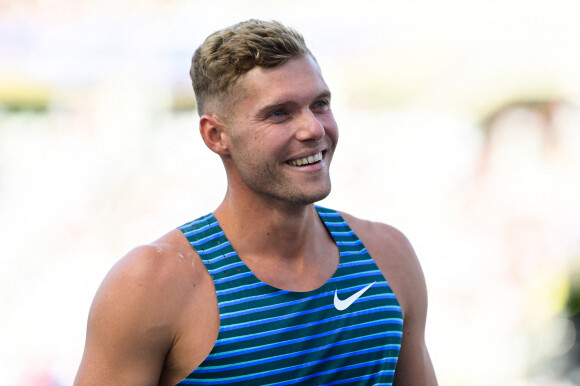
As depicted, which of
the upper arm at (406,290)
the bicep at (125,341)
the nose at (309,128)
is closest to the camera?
the bicep at (125,341)

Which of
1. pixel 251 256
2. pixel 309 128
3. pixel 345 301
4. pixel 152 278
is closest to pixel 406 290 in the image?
pixel 345 301

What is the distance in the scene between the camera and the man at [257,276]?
77.8 inches

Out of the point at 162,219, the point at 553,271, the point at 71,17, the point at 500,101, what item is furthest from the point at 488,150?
the point at 71,17

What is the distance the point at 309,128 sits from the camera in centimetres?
206

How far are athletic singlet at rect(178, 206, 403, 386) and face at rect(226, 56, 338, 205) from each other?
21 cm

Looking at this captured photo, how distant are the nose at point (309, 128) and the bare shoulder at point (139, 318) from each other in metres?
0.41

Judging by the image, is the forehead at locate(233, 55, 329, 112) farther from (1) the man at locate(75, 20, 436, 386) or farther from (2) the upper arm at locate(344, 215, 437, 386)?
(2) the upper arm at locate(344, 215, 437, 386)

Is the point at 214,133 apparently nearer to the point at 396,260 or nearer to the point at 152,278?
the point at 152,278

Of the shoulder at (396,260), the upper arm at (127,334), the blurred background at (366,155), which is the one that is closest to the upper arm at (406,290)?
the shoulder at (396,260)

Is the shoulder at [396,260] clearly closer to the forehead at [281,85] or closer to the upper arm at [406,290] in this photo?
the upper arm at [406,290]

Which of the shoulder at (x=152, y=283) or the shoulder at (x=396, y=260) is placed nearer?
the shoulder at (x=152, y=283)

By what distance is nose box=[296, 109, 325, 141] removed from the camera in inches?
81.0

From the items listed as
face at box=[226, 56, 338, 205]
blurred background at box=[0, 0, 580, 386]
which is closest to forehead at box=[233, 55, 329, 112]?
face at box=[226, 56, 338, 205]

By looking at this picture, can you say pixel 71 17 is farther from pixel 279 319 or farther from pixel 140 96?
pixel 279 319
